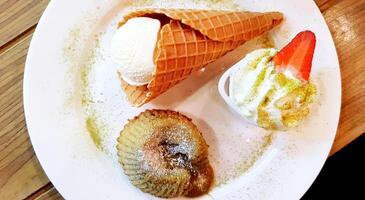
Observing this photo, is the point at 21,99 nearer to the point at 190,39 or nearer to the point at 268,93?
the point at 190,39

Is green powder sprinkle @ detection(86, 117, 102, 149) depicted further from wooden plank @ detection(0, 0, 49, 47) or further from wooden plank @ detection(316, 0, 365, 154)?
wooden plank @ detection(316, 0, 365, 154)

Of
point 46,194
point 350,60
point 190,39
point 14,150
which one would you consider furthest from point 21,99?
point 350,60

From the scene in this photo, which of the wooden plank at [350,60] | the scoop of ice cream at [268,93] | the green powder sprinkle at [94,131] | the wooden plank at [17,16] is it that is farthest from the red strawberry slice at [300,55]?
the wooden plank at [17,16]

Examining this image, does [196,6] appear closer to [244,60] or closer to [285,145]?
[244,60]

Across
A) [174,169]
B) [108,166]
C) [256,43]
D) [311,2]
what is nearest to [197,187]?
[174,169]

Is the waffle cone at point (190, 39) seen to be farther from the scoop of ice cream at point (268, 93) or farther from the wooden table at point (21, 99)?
the wooden table at point (21, 99)

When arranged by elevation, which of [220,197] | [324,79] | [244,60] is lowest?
[220,197]
